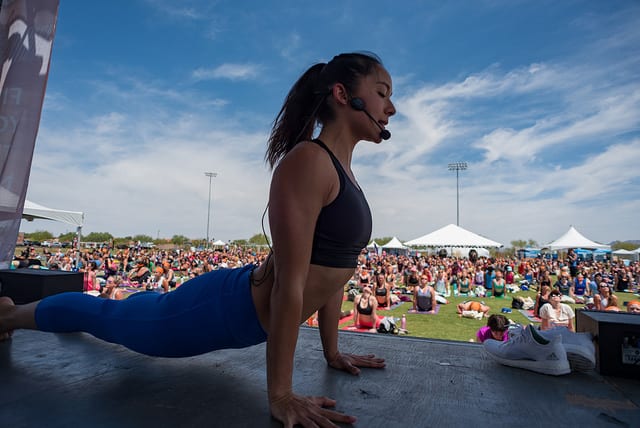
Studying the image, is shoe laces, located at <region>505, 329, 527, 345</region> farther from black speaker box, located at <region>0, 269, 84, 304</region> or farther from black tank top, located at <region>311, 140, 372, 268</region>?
black speaker box, located at <region>0, 269, 84, 304</region>

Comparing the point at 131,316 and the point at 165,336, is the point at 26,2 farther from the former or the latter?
the point at 165,336

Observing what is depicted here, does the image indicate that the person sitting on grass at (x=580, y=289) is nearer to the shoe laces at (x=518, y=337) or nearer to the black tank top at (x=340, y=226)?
the shoe laces at (x=518, y=337)

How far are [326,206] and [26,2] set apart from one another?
2861 mm

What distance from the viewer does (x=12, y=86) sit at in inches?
97.0

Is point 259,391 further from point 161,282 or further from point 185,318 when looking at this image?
point 161,282

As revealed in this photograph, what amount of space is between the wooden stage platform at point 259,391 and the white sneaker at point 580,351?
49mm

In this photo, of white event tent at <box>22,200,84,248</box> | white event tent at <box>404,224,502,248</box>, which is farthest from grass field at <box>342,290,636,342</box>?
white event tent at <box>22,200,84,248</box>

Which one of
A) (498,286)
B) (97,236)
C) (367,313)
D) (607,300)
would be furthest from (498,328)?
(97,236)

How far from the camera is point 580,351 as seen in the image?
159cm

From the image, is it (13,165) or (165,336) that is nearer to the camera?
(165,336)

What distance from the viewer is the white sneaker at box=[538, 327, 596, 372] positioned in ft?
5.20

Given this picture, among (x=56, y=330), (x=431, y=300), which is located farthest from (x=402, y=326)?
(x=56, y=330)

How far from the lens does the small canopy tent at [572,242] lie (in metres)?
19.6

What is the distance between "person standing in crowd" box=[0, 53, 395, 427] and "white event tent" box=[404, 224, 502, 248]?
15199 mm
